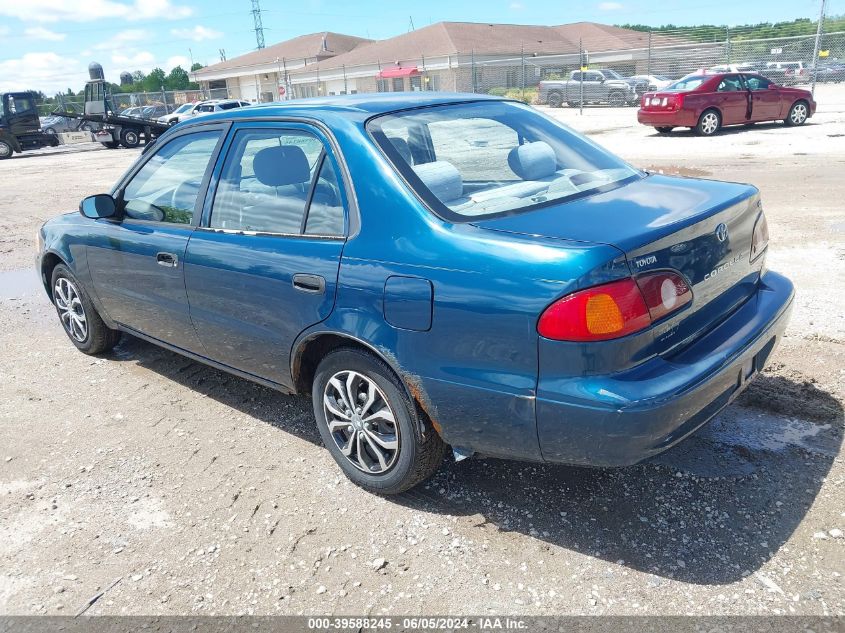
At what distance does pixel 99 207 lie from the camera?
4.25 meters

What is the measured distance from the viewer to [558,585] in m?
2.61

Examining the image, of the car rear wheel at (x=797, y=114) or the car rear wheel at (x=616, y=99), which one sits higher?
the car rear wheel at (x=616, y=99)

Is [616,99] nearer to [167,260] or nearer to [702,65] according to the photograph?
[702,65]

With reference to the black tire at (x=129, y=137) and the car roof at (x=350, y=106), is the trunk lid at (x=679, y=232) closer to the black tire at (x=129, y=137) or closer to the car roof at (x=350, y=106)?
the car roof at (x=350, y=106)

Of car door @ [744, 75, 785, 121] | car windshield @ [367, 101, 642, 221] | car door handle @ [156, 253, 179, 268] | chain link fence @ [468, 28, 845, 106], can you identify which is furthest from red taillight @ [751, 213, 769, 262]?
chain link fence @ [468, 28, 845, 106]

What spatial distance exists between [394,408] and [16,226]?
1081cm

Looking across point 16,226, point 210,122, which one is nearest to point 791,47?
point 16,226

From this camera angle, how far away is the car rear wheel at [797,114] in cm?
1738

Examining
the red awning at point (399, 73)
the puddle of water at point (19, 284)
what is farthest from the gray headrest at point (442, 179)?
the red awning at point (399, 73)

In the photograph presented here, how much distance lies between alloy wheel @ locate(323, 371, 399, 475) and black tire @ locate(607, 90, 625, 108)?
3073cm

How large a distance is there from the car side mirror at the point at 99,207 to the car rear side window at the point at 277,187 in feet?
3.33

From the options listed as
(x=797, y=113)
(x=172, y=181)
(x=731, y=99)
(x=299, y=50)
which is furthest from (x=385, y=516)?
(x=299, y=50)

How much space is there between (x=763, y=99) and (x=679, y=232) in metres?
16.7

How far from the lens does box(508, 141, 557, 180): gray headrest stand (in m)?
3.46
